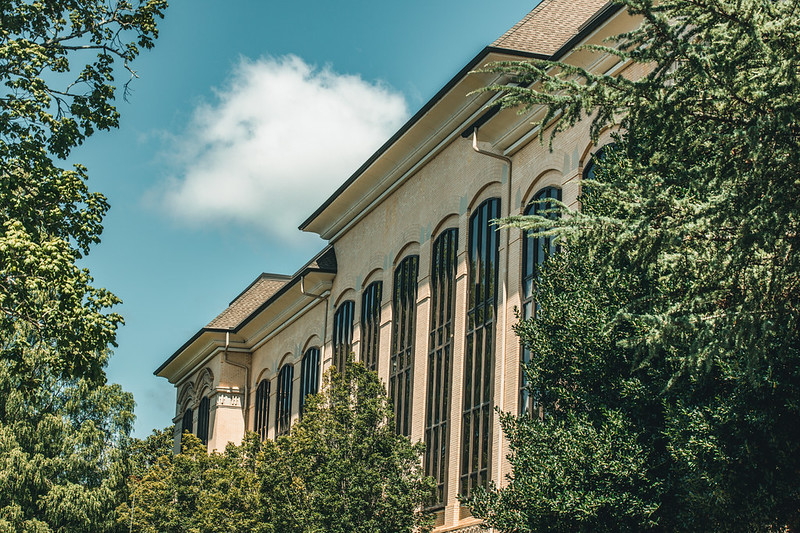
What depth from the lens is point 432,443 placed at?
27875 mm

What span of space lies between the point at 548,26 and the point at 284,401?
61.7ft

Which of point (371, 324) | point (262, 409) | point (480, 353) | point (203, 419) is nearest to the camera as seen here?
point (480, 353)

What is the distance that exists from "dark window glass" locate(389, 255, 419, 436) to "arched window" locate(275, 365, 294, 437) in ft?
32.0

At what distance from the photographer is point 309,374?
38.5m

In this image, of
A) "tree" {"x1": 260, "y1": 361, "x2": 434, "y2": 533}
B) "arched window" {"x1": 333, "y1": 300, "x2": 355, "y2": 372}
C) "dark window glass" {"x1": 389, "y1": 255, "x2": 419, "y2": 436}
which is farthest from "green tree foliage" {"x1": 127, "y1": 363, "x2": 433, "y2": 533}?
"arched window" {"x1": 333, "y1": 300, "x2": 355, "y2": 372}

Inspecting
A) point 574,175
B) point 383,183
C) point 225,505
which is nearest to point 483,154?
point 574,175

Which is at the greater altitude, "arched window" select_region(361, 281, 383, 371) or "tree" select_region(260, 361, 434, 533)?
"arched window" select_region(361, 281, 383, 371)

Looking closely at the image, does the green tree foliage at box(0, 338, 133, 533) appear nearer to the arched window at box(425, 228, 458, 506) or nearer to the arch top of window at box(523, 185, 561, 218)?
the arched window at box(425, 228, 458, 506)

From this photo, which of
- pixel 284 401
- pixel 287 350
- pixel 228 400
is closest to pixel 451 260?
pixel 287 350

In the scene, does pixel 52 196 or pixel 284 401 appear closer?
pixel 52 196

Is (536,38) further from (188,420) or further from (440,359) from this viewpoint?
(188,420)

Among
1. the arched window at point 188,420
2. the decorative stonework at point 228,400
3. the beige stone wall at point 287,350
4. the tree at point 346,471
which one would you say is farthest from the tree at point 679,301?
the arched window at point 188,420

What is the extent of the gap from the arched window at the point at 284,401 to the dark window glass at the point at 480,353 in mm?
14583

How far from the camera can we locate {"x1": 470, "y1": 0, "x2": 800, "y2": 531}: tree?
10.0 metres
